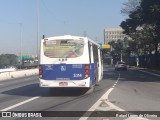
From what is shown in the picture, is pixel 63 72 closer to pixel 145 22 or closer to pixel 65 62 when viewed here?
Answer: pixel 65 62

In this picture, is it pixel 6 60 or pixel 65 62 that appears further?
pixel 6 60

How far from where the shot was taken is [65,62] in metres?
20.1

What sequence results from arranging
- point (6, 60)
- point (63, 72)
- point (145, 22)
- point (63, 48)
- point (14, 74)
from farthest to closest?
point (6, 60) → point (145, 22) → point (14, 74) → point (63, 48) → point (63, 72)

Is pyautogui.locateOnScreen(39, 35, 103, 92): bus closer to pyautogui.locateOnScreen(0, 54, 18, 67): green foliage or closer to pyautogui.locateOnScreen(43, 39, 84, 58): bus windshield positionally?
pyautogui.locateOnScreen(43, 39, 84, 58): bus windshield

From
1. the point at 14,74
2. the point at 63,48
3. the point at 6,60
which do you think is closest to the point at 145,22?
the point at 14,74

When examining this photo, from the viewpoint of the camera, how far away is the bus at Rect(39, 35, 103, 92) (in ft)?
65.4

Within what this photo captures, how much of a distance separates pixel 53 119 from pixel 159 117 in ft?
10.2

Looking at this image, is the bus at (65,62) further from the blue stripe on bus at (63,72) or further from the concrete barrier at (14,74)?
the concrete barrier at (14,74)

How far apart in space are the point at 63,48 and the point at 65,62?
0.76 metres

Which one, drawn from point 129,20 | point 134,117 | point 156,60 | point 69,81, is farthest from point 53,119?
point 156,60

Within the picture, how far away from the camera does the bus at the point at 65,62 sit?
19922mm

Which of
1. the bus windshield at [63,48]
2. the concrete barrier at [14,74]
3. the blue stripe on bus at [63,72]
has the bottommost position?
the concrete barrier at [14,74]

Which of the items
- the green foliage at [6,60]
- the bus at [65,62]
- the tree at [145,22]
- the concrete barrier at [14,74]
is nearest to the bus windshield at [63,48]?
the bus at [65,62]

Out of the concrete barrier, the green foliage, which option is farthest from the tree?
the green foliage
